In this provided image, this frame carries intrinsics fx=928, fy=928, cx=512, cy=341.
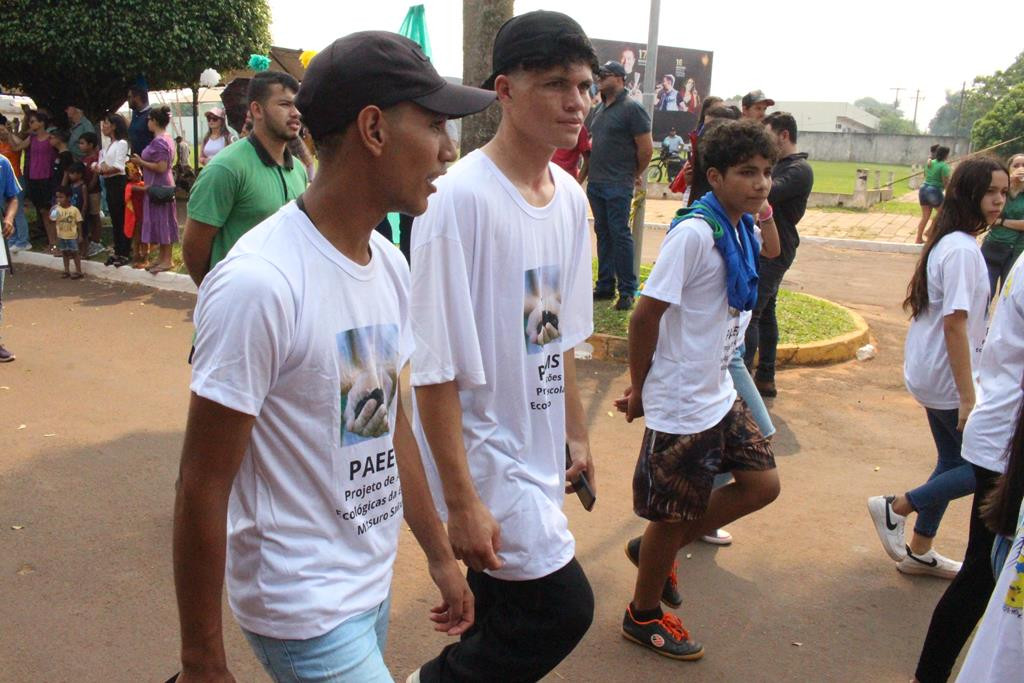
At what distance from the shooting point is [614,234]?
8.45 meters

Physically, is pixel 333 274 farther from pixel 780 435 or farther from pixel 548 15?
pixel 780 435

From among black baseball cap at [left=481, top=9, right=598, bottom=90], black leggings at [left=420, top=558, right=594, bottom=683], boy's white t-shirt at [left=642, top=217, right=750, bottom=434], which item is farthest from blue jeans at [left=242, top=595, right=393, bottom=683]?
boy's white t-shirt at [left=642, top=217, right=750, bottom=434]

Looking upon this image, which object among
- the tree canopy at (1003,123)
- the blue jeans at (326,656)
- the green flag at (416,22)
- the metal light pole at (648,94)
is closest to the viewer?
the blue jeans at (326,656)

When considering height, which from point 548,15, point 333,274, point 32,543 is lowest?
point 32,543

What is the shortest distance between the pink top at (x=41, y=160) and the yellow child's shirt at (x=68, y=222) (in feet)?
11.0

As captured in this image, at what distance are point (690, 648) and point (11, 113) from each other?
27223 millimetres

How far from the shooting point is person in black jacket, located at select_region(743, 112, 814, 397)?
651 cm

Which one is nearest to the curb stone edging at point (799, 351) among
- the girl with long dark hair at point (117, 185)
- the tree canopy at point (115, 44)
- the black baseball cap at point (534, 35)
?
the black baseball cap at point (534, 35)

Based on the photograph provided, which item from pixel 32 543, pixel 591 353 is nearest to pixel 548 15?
pixel 32 543

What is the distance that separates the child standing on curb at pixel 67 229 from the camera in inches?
408

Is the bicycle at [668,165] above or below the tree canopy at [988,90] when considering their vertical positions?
below

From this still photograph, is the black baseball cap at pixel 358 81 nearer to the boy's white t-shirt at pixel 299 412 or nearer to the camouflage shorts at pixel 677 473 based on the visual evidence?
the boy's white t-shirt at pixel 299 412

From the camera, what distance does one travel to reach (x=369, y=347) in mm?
1854

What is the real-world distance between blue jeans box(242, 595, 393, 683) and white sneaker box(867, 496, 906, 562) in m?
3.04
